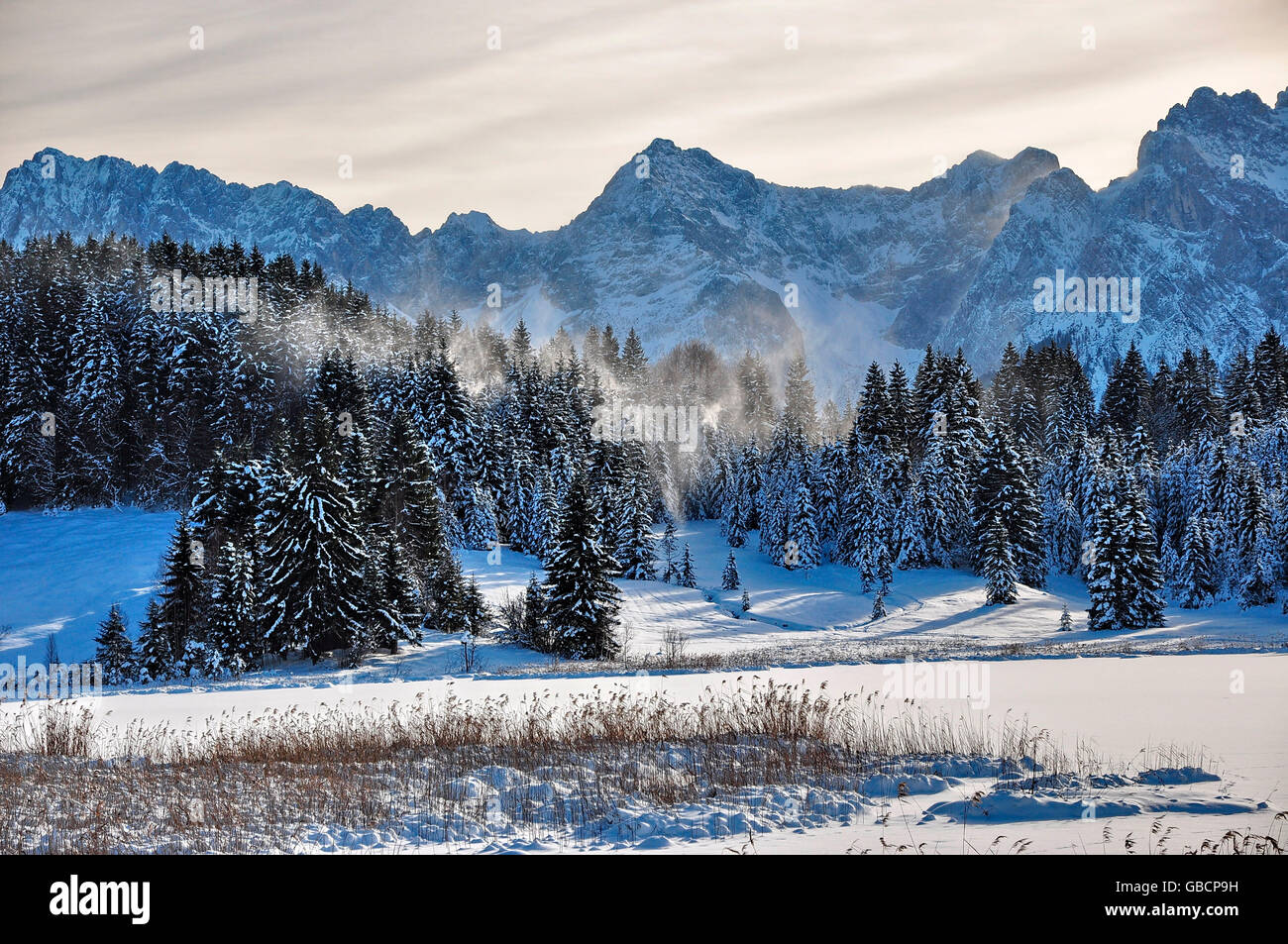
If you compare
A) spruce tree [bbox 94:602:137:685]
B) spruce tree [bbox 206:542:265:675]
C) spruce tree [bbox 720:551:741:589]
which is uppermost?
spruce tree [bbox 206:542:265:675]

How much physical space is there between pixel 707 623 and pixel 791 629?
191 inches

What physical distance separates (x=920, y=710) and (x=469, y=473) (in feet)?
193

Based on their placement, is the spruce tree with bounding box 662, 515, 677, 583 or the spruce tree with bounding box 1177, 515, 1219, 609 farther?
the spruce tree with bounding box 662, 515, 677, 583

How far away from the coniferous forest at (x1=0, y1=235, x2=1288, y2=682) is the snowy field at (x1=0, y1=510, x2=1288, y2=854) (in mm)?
4583

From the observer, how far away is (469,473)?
72.1 meters

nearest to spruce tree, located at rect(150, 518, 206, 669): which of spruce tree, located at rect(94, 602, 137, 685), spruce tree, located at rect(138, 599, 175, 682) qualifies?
spruce tree, located at rect(138, 599, 175, 682)

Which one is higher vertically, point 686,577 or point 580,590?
point 580,590

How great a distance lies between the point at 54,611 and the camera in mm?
50656

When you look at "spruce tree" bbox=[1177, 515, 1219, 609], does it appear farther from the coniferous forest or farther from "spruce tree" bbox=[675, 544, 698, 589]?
"spruce tree" bbox=[675, 544, 698, 589]

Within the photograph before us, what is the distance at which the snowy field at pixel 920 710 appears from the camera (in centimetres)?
945

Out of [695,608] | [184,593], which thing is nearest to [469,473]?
[695,608]

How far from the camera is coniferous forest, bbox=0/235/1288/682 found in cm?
3928

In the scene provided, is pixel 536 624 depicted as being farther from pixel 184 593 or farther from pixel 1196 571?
pixel 1196 571

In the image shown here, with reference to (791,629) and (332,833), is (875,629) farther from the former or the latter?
(332,833)
